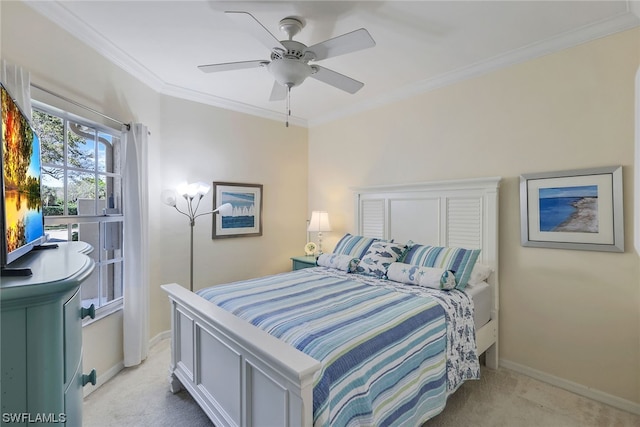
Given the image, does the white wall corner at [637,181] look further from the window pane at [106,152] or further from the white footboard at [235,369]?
the window pane at [106,152]

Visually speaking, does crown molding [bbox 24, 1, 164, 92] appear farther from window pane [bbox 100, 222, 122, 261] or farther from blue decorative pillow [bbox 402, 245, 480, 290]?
blue decorative pillow [bbox 402, 245, 480, 290]

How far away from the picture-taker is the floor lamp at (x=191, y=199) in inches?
127

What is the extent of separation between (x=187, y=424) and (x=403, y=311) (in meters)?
1.57

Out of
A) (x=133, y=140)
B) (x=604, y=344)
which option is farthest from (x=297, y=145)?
(x=604, y=344)

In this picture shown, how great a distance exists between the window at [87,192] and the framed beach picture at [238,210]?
3.67 ft

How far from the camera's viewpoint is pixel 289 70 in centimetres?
204

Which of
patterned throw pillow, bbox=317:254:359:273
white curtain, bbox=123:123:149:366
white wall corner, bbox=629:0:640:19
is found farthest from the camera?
patterned throw pillow, bbox=317:254:359:273

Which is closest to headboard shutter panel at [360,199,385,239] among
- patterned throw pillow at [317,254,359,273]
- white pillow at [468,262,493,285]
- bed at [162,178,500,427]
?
bed at [162,178,500,427]

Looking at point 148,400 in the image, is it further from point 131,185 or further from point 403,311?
point 403,311

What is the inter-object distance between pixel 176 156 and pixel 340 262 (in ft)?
7.07

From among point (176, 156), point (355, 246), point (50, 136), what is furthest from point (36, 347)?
point (176, 156)

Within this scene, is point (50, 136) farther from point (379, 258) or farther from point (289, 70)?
point (379, 258)

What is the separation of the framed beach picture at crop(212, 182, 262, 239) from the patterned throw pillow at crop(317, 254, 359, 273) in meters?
1.24

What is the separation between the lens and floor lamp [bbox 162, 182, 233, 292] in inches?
127
